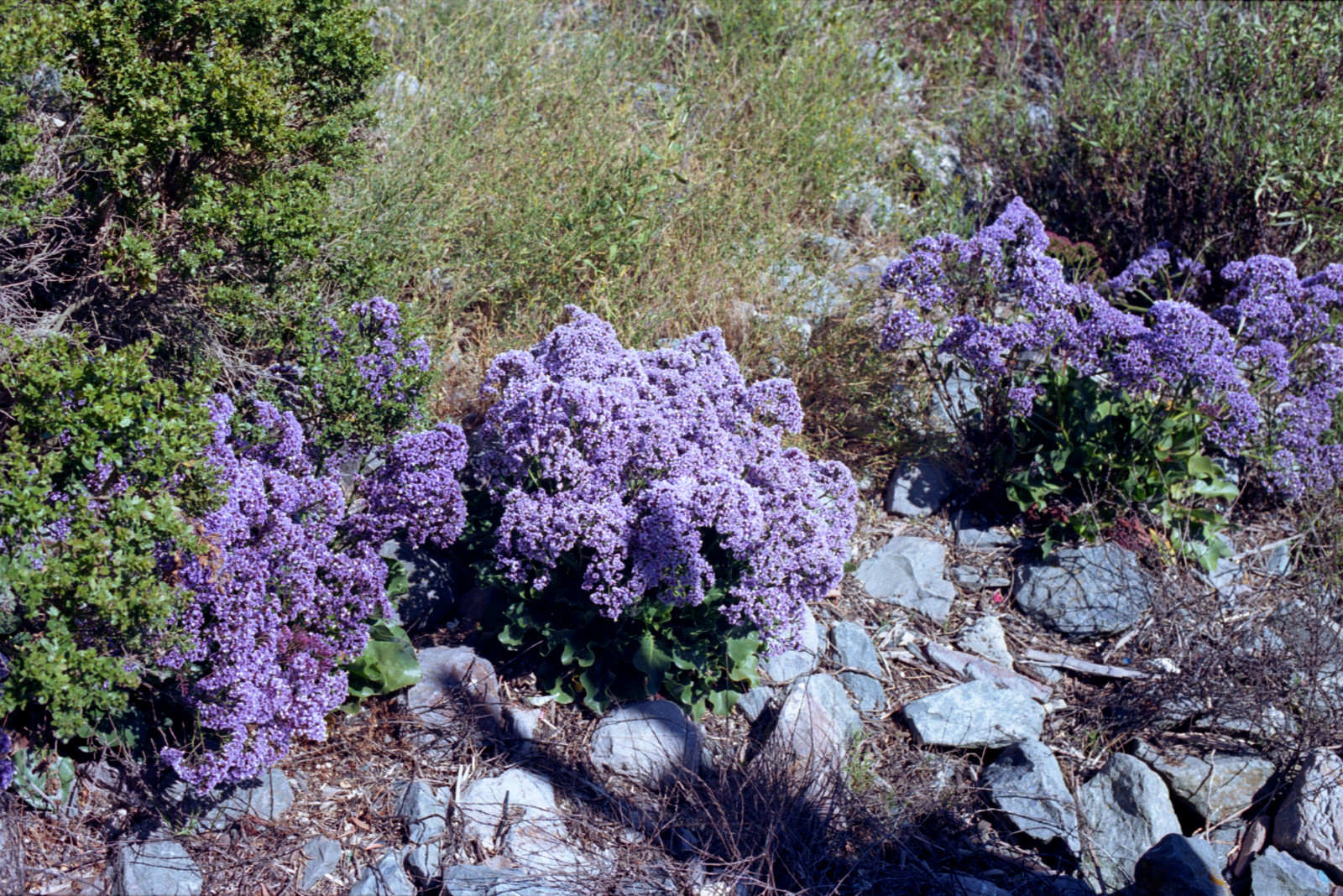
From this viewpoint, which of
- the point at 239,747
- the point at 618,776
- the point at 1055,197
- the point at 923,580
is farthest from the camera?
the point at 1055,197

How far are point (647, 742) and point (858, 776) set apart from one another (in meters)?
0.79

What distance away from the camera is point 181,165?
12.6ft

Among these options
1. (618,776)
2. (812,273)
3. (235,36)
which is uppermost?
(235,36)

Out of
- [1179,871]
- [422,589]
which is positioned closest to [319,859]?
[422,589]

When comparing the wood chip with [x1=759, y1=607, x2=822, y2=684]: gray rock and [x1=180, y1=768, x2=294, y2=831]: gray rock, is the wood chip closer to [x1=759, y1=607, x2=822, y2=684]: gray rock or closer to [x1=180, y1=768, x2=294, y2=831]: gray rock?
[x1=759, y1=607, x2=822, y2=684]: gray rock

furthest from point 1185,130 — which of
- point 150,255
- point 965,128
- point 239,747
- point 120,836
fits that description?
point 120,836

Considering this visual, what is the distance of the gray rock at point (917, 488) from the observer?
5.05 metres

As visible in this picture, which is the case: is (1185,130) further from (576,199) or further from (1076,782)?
(1076,782)

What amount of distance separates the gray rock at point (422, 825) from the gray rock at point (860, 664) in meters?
1.76

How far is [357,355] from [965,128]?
5.50 meters

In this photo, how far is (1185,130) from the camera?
5.96 meters

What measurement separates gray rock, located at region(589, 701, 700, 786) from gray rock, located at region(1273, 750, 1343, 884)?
222cm

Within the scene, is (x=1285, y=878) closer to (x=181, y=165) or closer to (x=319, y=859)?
(x=319, y=859)

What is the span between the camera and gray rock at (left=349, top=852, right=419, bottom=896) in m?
3.00
